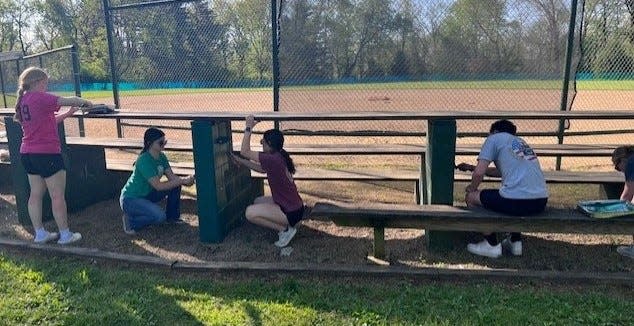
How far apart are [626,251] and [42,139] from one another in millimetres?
5083

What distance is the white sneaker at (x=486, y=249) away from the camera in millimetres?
4336

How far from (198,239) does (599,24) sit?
6.27m

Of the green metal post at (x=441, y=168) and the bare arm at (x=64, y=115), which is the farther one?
the bare arm at (x=64, y=115)

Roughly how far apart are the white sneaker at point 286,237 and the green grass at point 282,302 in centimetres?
64

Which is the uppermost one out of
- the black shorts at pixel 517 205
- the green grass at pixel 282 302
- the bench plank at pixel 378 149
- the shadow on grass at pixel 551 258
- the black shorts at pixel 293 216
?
the bench plank at pixel 378 149

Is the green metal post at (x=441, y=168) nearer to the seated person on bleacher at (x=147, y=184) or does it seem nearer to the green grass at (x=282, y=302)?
the green grass at (x=282, y=302)

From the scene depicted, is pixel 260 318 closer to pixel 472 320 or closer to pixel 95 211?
pixel 472 320

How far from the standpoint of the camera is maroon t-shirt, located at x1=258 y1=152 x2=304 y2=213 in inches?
178

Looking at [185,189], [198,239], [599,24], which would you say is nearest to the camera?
[198,239]

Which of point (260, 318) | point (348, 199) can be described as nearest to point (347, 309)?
point (260, 318)

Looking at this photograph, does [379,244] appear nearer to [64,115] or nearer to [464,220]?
[464,220]

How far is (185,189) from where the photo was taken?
6797mm

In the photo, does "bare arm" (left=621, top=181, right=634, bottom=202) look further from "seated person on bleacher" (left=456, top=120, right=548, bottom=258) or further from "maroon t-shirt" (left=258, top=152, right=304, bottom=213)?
"maroon t-shirt" (left=258, top=152, right=304, bottom=213)

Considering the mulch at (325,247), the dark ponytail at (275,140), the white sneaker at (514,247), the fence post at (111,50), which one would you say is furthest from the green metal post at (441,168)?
the fence post at (111,50)
